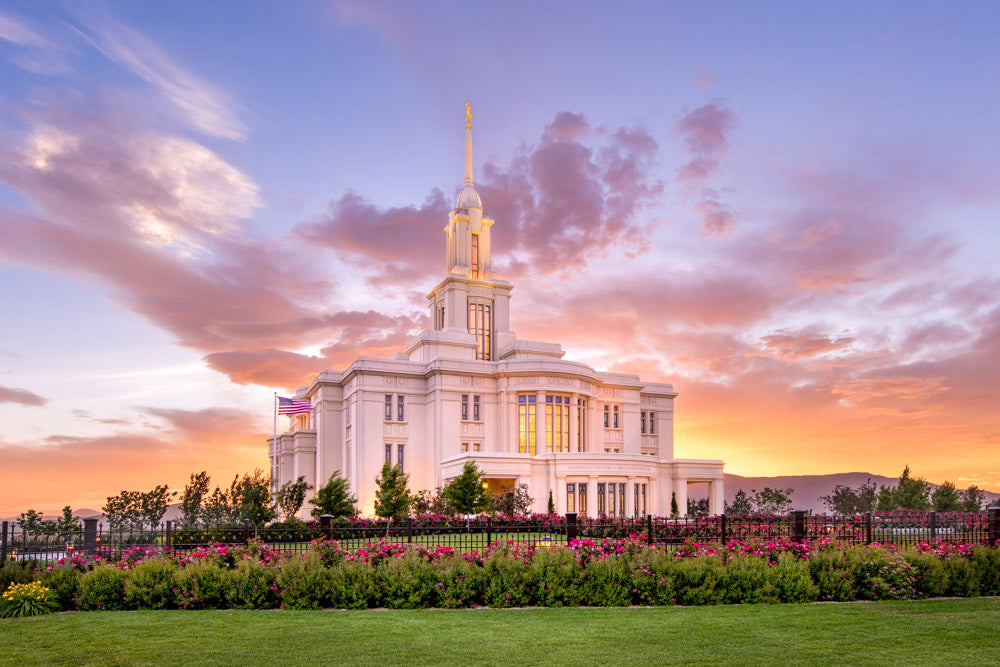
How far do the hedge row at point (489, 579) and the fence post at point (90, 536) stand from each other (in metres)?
0.94

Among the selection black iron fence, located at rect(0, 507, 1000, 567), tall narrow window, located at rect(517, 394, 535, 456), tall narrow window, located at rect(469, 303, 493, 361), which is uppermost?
tall narrow window, located at rect(469, 303, 493, 361)

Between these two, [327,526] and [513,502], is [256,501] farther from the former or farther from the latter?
[327,526]

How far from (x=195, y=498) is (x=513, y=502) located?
29.5 meters

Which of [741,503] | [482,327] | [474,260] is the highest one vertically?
[474,260]

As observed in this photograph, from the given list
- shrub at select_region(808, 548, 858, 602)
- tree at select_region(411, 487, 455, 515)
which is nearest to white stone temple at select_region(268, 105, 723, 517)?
tree at select_region(411, 487, 455, 515)

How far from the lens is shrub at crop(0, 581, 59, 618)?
515 inches

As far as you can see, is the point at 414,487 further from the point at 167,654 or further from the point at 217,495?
the point at 167,654

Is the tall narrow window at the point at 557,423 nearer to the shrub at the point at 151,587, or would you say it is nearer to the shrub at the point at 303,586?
the shrub at the point at 303,586

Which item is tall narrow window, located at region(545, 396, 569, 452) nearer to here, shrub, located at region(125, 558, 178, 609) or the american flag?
the american flag

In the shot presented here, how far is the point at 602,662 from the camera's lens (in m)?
9.34

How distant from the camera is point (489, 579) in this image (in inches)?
546

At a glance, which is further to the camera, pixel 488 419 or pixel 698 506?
pixel 698 506

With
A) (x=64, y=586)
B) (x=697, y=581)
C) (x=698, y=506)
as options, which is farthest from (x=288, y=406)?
(x=697, y=581)

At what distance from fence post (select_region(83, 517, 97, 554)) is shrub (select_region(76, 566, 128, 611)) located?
5.50 feet
